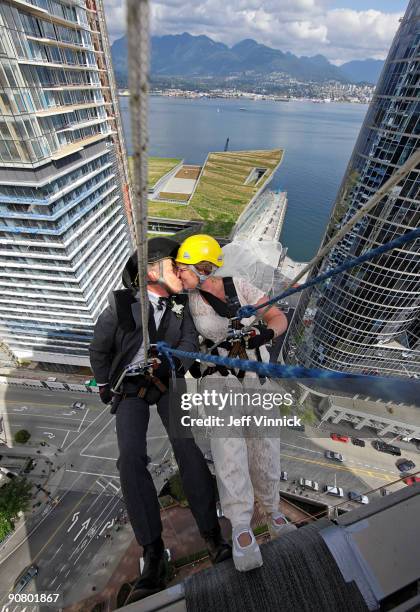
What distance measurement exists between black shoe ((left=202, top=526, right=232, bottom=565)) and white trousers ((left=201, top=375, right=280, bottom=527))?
469mm

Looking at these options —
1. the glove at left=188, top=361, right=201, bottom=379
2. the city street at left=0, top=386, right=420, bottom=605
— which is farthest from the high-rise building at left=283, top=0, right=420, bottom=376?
the glove at left=188, top=361, right=201, bottom=379

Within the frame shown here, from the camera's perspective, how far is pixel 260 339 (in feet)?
13.7

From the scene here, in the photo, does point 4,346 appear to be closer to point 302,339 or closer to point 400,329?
point 302,339

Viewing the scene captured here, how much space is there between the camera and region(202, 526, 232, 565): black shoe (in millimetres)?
4074

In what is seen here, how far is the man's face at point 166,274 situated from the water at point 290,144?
92.3 ft

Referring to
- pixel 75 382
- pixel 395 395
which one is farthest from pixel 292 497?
pixel 75 382

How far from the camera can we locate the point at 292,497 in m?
12.8

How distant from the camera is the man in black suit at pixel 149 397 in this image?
4012 millimetres

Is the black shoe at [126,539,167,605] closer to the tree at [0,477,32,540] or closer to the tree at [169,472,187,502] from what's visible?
the tree at [169,472,187,502]

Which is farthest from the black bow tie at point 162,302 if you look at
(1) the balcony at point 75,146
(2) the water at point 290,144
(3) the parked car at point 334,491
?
(2) the water at point 290,144

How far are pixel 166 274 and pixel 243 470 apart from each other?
3.18 meters

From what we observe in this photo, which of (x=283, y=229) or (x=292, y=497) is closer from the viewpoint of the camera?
(x=292, y=497)

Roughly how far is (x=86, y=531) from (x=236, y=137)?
394ft

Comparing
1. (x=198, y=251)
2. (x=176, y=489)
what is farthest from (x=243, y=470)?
(x=176, y=489)
